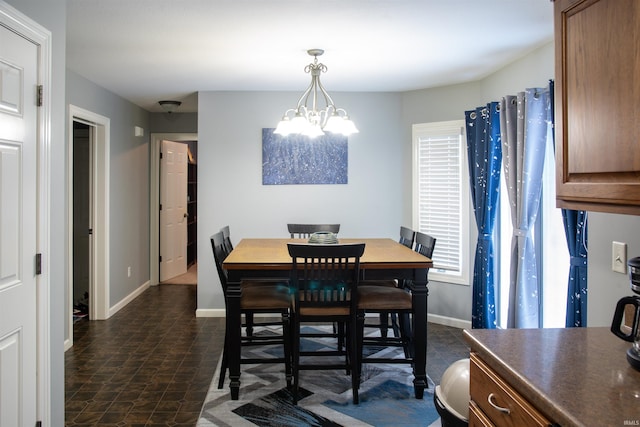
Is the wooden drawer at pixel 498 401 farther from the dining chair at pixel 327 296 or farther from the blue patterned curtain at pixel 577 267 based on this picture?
the blue patterned curtain at pixel 577 267

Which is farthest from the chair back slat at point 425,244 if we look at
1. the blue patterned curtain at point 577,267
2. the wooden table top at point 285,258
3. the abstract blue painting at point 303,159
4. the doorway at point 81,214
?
the doorway at point 81,214

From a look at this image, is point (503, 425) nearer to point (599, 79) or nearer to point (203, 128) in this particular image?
point (599, 79)

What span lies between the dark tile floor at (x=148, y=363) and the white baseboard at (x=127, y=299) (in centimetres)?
6

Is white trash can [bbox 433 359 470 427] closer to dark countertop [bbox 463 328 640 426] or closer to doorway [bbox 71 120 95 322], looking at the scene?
dark countertop [bbox 463 328 640 426]

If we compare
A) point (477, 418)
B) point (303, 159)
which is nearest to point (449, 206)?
point (303, 159)

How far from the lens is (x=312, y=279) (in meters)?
3.00

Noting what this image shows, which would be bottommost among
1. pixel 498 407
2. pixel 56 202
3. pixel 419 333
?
pixel 419 333

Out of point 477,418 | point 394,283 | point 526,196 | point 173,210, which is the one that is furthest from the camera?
point 173,210

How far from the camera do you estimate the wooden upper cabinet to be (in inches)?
50.4

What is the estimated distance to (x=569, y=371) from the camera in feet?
4.45

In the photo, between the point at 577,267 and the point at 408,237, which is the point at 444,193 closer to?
the point at 408,237

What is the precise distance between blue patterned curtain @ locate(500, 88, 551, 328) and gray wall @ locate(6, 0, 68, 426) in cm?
294

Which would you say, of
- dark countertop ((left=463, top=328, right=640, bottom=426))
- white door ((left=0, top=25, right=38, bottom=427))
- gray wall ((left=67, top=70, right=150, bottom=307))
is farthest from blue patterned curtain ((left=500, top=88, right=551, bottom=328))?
gray wall ((left=67, top=70, right=150, bottom=307))

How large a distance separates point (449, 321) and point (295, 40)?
3082mm
